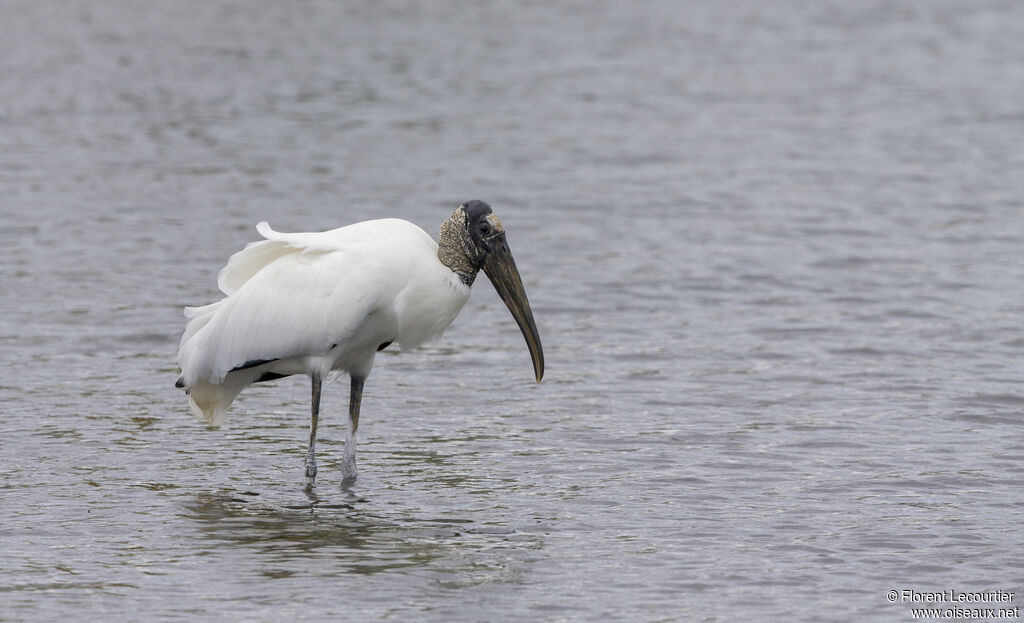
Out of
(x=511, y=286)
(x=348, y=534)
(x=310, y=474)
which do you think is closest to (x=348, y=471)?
(x=310, y=474)

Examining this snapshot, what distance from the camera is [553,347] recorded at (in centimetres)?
1222

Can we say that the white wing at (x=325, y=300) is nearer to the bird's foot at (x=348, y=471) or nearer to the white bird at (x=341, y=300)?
the white bird at (x=341, y=300)

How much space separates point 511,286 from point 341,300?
0.99m

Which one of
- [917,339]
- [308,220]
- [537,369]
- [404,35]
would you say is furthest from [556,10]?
[537,369]

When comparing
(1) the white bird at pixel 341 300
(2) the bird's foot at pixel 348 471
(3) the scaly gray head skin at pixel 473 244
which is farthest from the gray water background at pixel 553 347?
(3) the scaly gray head skin at pixel 473 244

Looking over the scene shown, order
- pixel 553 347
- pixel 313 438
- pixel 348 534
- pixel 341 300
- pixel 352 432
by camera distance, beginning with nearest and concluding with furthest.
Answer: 1. pixel 348 534
2. pixel 341 300
3. pixel 313 438
4. pixel 352 432
5. pixel 553 347

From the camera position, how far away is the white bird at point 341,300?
8.47 metres

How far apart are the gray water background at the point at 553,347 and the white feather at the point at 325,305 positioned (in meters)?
0.71

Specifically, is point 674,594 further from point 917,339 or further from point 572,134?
point 572,134

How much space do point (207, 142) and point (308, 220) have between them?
15.4ft

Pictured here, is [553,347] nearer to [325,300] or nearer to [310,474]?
[310,474]

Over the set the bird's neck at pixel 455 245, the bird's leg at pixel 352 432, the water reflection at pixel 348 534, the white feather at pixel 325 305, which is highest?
the bird's neck at pixel 455 245

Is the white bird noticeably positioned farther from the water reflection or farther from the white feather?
the water reflection

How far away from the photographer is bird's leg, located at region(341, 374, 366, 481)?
8953 millimetres
